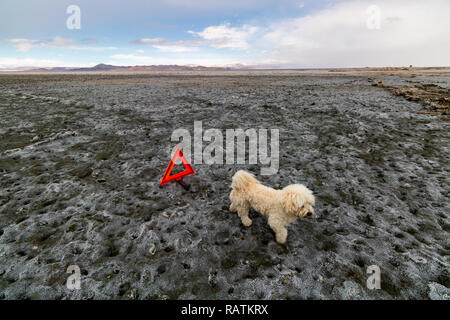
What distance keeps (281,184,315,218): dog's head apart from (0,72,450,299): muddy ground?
1.09 metres

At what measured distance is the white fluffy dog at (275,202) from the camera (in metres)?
4.74

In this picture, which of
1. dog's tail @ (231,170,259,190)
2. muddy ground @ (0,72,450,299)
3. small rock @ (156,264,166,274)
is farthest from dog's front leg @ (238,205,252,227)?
small rock @ (156,264,166,274)

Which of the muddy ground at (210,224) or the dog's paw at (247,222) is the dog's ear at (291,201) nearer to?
the muddy ground at (210,224)

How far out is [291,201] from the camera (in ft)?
15.8

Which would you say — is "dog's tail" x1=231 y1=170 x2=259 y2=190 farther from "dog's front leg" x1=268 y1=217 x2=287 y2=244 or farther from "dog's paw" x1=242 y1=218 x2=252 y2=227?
"dog's front leg" x1=268 y1=217 x2=287 y2=244

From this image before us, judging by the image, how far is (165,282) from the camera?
14.1 feet

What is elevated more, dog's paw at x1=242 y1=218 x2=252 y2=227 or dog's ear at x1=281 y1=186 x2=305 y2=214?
dog's ear at x1=281 y1=186 x2=305 y2=214

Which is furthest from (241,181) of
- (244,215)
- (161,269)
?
(161,269)

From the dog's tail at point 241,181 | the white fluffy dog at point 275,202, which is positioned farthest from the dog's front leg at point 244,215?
the dog's tail at point 241,181

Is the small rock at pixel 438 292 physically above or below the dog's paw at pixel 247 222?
below

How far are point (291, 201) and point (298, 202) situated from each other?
0.18 metres

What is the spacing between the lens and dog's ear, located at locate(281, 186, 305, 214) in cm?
469
